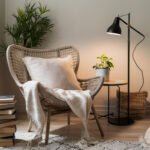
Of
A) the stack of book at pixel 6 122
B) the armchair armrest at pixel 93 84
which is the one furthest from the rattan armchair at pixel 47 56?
the stack of book at pixel 6 122

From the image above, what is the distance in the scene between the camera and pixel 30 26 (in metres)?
3.24

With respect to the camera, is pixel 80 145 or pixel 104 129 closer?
pixel 80 145

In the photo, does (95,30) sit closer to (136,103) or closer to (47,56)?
(47,56)

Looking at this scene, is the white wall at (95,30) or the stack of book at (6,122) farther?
the white wall at (95,30)

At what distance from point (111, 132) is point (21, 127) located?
0.92 metres

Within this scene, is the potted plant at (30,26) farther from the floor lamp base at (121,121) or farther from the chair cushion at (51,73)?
the floor lamp base at (121,121)

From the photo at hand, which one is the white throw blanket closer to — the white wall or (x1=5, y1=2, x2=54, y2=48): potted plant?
(x1=5, y1=2, x2=54, y2=48): potted plant

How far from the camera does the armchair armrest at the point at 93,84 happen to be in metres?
2.43

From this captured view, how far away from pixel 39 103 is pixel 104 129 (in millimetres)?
859

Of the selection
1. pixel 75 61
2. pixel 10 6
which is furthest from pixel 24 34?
pixel 75 61

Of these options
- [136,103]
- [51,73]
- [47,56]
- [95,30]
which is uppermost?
[95,30]

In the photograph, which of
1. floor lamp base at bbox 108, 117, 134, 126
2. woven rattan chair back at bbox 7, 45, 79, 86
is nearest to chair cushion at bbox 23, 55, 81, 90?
woven rattan chair back at bbox 7, 45, 79, 86

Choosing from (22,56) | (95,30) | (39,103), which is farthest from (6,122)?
(95,30)

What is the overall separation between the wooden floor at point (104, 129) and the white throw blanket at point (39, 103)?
35cm
